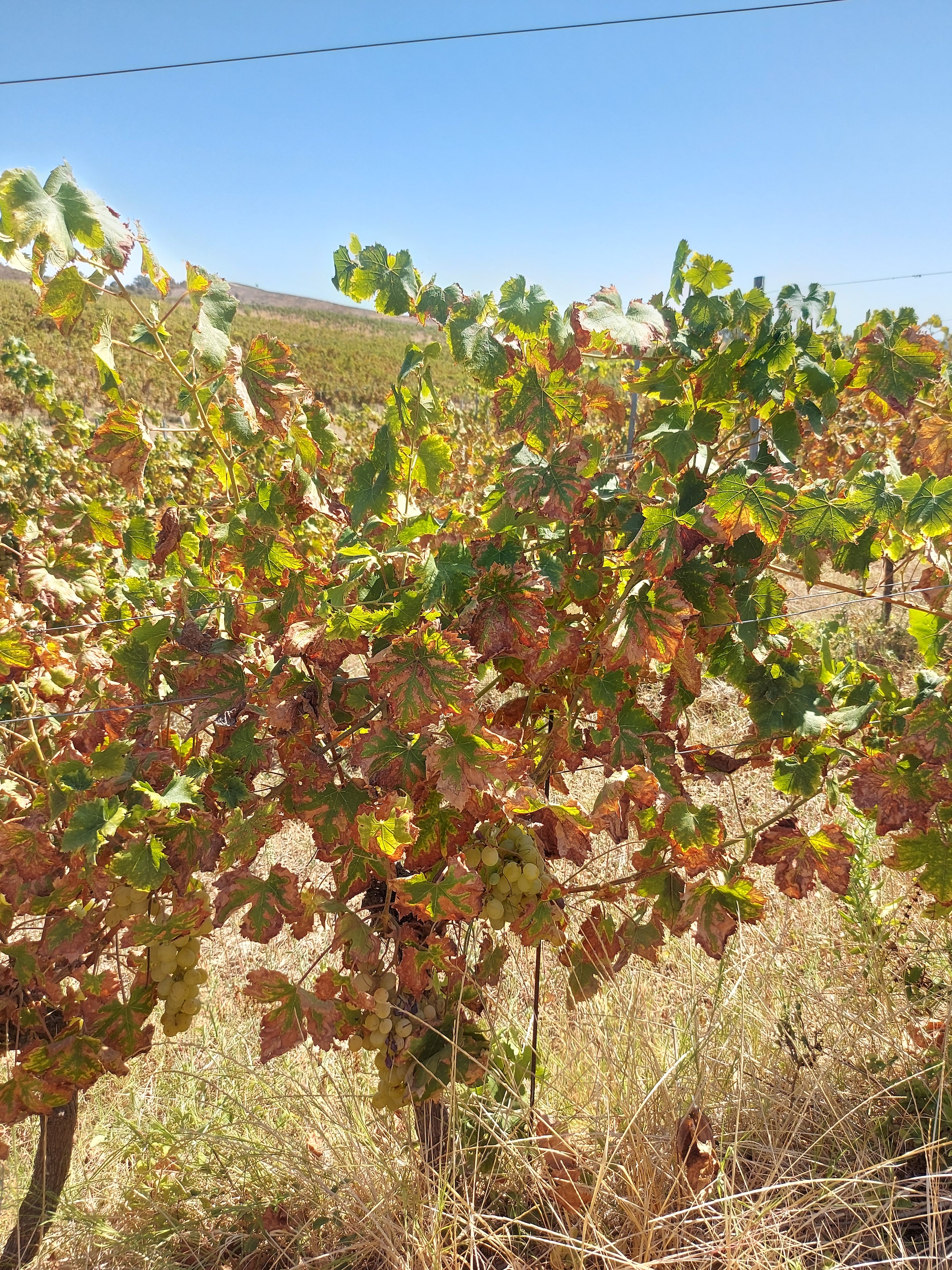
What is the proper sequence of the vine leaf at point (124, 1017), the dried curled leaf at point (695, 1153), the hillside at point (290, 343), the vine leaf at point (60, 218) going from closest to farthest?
the vine leaf at point (60, 218), the vine leaf at point (124, 1017), the dried curled leaf at point (695, 1153), the hillside at point (290, 343)

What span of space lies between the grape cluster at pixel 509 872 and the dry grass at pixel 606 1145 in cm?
32

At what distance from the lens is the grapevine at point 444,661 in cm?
116

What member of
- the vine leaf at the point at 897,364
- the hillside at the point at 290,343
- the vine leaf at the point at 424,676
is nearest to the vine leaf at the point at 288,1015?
the vine leaf at the point at 424,676

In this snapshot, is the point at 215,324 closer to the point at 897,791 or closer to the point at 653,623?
the point at 653,623

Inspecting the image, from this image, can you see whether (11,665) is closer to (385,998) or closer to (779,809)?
(385,998)

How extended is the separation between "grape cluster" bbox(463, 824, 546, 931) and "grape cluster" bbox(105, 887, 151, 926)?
0.55 meters

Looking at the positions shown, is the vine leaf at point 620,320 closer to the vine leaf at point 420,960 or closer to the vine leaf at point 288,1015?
the vine leaf at point 420,960

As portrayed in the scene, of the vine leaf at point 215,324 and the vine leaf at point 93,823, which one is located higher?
the vine leaf at point 215,324

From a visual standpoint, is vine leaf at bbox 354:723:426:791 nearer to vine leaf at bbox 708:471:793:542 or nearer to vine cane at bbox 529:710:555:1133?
vine cane at bbox 529:710:555:1133

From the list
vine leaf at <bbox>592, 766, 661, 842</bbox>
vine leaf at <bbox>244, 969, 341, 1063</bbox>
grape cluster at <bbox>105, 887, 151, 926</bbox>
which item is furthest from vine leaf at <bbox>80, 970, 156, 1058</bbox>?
vine leaf at <bbox>592, 766, 661, 842</bbox>

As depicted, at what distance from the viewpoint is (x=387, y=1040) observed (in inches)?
56.2

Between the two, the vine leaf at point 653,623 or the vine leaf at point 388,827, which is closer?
the vine leaf at point 388,827

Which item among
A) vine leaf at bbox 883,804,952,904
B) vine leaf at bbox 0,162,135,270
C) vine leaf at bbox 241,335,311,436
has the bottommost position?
vine leaf at bbox 883,804,952,904

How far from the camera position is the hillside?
755 inches
